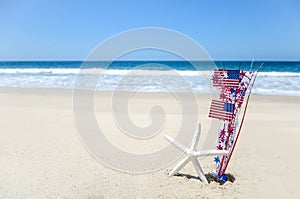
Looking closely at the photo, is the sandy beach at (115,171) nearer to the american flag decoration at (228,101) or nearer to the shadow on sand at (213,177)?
the shadow on sand at (213,177)

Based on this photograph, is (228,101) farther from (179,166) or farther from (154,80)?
(154,80)

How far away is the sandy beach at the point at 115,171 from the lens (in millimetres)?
3680

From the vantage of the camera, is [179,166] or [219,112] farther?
[179,166]

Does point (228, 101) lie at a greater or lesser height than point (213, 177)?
greater

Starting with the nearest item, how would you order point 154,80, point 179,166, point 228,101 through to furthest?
point 228,101 < point 179,166 < point 154,80

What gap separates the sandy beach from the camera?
3680mm

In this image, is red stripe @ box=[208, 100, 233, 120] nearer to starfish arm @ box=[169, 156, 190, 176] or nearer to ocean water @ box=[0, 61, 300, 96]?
starfish arm @ box=[169, 156, 190, 176]

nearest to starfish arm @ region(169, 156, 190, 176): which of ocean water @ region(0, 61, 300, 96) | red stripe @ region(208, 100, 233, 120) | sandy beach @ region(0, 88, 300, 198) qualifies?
sandy beach @ region(0, 88, 300, 198)

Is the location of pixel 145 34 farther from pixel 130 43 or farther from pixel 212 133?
pixel 212 133

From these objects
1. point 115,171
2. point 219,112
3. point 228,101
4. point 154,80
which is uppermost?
point 228,101

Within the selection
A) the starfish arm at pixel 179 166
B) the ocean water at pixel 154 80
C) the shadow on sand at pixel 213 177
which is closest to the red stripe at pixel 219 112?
the starfish arm at pixel 179 166

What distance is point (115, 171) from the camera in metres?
4.36

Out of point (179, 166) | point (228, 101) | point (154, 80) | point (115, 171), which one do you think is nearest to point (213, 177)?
point (179, 166)

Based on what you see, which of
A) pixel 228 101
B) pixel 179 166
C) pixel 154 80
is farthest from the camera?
pixel 154 80
